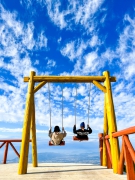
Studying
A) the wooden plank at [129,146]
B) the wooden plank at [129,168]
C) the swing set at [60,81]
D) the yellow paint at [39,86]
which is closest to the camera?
the wooden plank at [129,146]

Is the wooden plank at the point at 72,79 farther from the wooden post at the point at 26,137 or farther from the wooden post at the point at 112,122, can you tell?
the wooden post at the point at 26,137

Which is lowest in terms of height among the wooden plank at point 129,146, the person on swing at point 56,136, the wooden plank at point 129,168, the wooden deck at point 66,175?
the wooden deck at point 66,175

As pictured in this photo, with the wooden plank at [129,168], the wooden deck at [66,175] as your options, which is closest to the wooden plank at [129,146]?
the wooden plank at [129,168]

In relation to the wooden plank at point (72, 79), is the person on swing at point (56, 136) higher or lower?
lower

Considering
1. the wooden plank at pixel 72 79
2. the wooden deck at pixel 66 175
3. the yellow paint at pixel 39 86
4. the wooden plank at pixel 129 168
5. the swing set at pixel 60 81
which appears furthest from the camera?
the wooden plank at pixel 72 79

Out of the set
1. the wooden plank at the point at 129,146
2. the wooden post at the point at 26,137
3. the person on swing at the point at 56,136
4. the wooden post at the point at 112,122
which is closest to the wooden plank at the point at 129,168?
the wooden plank at the point at 129,146

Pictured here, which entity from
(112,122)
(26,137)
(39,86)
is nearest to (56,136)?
(26,137)

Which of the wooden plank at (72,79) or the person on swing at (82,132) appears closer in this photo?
the wooden plank at (72,79)

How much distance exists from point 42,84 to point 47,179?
3742mm

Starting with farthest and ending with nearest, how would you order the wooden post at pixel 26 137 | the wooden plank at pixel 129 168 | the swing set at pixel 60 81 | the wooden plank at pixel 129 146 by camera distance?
the swing set at pixel 60 81 < the wooden post at pixel 26 137 < the wooden plank at pixel 129 168 < the wooden plank at pixel 129 146

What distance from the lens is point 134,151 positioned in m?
3.71

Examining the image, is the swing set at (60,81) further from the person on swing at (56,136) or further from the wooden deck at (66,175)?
the person on swing at (56,136)

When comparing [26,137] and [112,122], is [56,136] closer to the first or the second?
[26,137]

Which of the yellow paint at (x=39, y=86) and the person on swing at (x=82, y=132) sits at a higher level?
the yellow paint at (x=39, y=86)
